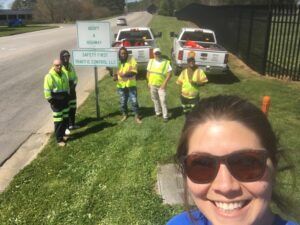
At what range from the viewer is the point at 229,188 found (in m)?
1.49

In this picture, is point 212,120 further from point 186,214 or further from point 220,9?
point 220,9

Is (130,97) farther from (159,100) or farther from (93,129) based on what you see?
(93,129)

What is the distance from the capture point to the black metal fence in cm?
1400

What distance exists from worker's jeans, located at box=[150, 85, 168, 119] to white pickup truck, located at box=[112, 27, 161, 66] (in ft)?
17.7

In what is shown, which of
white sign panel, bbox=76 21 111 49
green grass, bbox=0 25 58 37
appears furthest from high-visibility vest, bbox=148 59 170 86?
green grass, bbox=0 25 58 37

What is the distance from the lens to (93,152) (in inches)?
311

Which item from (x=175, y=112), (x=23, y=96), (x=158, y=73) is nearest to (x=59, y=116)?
(x=158, y=73)

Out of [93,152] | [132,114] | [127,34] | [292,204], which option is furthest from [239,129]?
[127,34]

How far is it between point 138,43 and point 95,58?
21.3 feet

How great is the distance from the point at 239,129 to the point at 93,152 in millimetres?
6575

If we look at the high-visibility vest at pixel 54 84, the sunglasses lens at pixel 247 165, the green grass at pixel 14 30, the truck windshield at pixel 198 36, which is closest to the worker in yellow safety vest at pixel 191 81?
the high-visibility vest at pixel 54 84

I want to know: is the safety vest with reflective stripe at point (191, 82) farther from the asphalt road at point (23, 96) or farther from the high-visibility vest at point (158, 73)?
the asphalt road at point (23, 96)

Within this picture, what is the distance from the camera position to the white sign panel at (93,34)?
9.68 meters

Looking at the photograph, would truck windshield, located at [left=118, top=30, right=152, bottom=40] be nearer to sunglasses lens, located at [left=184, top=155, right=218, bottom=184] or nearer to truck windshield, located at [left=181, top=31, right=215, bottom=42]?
truck windshield, located at [left=181, top=31, right=215, bottom=42]
